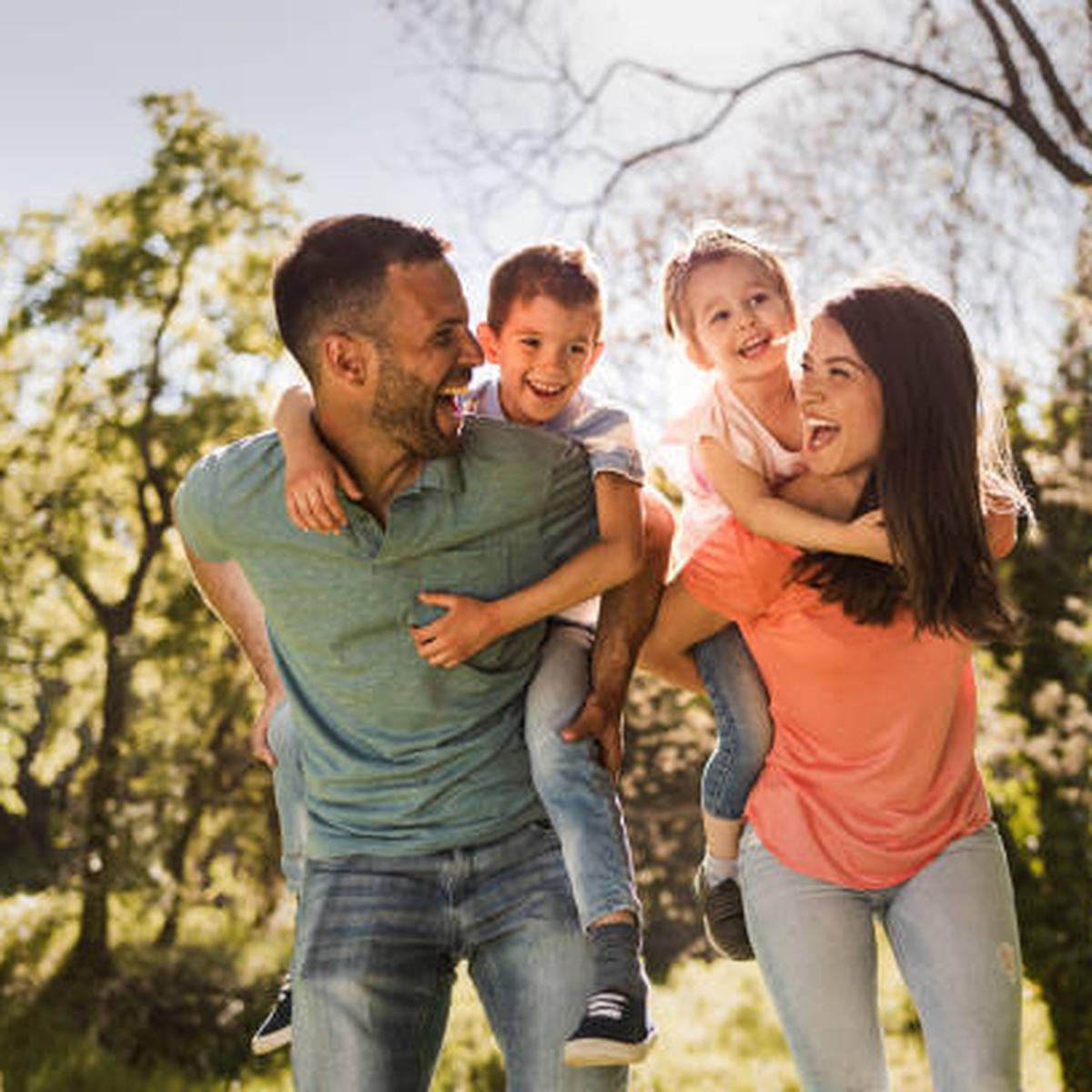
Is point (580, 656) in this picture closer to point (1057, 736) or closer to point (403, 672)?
point (403, 672)

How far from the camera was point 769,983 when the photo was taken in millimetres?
2725

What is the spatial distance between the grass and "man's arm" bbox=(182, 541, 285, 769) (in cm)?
617

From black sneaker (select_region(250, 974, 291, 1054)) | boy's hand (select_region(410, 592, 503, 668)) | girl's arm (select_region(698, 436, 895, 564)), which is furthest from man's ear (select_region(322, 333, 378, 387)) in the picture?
black sneaker (select_region(250, 974, 291, 1054))

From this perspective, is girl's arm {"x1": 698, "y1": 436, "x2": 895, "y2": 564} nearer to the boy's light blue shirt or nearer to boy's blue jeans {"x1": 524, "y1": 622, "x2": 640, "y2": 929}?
the boy's light blue shirt

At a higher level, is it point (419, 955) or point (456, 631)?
point (456, 631)

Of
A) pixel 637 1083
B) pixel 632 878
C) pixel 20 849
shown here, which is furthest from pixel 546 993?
Result: pixel 20 849

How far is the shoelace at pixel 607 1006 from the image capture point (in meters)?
2.48

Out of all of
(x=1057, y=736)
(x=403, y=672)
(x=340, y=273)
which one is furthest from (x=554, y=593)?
(x=1057, y=736)

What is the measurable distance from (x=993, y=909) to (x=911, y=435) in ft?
2.95

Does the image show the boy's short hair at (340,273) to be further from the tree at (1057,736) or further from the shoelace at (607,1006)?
the tree at (1057,736)

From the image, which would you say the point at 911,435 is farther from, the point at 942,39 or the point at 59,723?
the point at 59,723

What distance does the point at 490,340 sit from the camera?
11.8ft

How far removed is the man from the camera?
2.69 m

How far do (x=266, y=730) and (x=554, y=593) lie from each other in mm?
898
